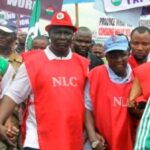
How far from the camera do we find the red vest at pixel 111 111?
17.1 feet

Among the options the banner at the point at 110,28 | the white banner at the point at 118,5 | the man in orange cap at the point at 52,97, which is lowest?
the banner at the point at 110,28

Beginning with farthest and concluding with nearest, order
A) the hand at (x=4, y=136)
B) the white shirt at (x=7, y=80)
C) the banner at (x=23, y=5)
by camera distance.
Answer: the banner at (x=23, y=5) < the white shirt at (x=7, y=80) < the hand at (x=4, y=136)

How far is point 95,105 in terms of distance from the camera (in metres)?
5.34

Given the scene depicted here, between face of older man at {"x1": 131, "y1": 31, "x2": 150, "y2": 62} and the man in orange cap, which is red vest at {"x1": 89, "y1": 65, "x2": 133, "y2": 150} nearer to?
the man in orange cap

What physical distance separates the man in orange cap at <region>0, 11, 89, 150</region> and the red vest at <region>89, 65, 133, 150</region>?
0.13 m

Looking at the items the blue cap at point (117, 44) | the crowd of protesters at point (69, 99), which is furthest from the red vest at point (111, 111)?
the blue cap at point (117, 44)

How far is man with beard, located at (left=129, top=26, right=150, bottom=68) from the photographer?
5.81 metres

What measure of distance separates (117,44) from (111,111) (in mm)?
581

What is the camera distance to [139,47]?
19.2 feet

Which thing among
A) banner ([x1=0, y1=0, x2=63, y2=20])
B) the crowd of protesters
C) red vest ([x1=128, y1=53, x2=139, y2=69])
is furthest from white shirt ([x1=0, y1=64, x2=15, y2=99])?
banner ([x1=0, y1=0, x2=63, y2=20])

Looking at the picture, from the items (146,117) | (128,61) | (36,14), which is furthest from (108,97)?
(36,14)

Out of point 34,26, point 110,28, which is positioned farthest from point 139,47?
point 110,28

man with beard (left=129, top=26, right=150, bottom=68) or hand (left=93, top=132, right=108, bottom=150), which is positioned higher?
man with beard (left=129, top=26, right=150, bottom=68)

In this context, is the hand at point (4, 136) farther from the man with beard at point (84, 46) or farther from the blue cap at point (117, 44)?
the man with beard at point (84, 46)
